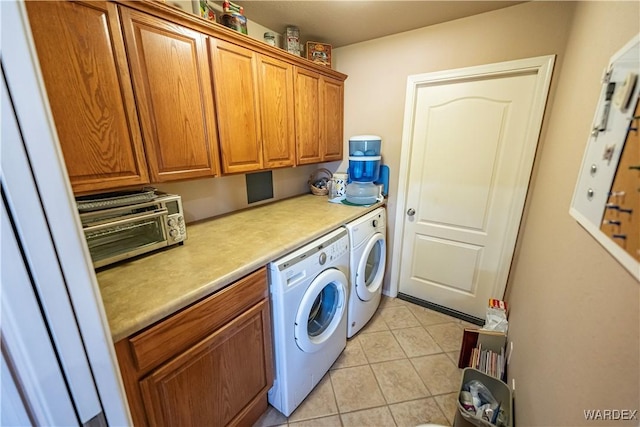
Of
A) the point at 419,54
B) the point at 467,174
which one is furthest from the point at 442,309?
the point at 419,54

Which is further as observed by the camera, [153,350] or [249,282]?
[249,282]

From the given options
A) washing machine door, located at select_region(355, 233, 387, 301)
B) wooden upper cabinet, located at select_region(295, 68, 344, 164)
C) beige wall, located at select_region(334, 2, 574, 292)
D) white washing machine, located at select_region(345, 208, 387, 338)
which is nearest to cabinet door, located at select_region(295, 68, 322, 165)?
wooden upper cabinet, located at select_region(295, 68, 344, 164)

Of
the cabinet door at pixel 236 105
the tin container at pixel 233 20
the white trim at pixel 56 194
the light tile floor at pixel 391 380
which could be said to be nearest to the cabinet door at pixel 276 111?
the cabinet door at pixel 236 105

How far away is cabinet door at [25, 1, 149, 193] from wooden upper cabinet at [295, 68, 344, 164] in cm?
107

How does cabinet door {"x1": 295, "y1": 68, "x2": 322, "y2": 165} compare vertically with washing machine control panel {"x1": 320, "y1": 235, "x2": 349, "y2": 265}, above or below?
above

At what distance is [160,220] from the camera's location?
119 cm

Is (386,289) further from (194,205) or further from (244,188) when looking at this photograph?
(194,205)

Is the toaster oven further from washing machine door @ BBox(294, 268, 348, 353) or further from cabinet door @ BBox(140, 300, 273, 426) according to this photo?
washing machine door @ BBox(294, 268, 348, 353)

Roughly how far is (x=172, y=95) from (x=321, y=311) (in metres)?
1.47

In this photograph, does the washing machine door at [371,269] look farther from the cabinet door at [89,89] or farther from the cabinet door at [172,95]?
the cabinet door at [89,89]

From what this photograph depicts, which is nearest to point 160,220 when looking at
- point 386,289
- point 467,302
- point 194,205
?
point 194,205

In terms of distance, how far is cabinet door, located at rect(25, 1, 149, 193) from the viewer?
0.80m

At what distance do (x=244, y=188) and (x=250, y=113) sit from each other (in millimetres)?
633

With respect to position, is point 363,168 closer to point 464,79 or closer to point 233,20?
point 464,79
